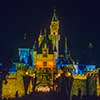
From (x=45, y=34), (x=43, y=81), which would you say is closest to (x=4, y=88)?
(x=43, y=81)

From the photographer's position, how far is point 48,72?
42.4m

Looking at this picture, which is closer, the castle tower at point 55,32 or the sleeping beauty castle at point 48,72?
the sleeping beauty castle at point 48,72

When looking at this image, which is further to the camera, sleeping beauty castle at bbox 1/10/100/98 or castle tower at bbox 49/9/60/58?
castle tower at bbox 49/9/60/58

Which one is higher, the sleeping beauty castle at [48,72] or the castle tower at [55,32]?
the castle tower at [55,32]

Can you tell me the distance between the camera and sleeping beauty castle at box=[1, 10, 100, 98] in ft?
128

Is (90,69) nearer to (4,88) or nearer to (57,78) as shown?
(57,78)

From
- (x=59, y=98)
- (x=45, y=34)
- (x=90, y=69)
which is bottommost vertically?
(x=59, y=98)

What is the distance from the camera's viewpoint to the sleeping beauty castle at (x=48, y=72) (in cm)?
3900

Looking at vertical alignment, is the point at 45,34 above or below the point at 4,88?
above

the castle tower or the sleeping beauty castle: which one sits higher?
the castle tower

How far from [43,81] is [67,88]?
5.91m

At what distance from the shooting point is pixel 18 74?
1602 inches

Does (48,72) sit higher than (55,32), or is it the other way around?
(55,32)

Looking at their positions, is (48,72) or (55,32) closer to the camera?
(48,72)
